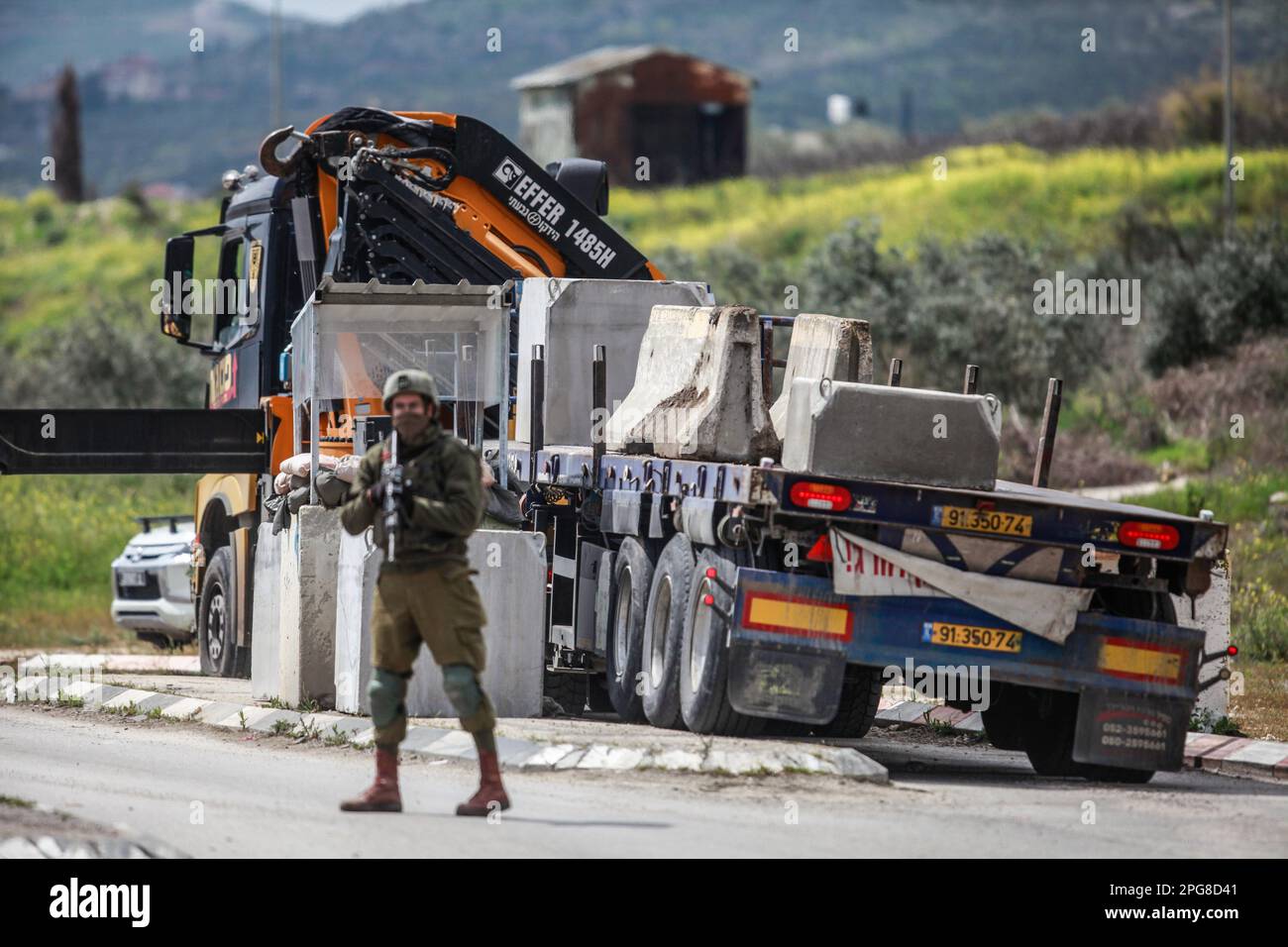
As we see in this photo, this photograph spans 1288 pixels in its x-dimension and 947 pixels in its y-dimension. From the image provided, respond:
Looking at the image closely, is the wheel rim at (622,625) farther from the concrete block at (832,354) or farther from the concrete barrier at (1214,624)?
the concrete barrier at (1214,624)

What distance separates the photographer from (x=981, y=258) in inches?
1497

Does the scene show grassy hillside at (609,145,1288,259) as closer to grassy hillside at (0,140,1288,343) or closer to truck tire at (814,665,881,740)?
grassy hillside at (0,140,1288,343)

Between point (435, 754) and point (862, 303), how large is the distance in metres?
25.0

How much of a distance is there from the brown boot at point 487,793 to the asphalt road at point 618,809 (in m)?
0.10

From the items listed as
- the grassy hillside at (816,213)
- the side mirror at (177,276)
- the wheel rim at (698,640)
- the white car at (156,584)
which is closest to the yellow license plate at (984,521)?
the wheel rim at (698,640)

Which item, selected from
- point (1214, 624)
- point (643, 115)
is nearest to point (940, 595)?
point (1214, 624)

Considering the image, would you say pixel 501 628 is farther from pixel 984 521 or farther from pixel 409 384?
pixel 409 384

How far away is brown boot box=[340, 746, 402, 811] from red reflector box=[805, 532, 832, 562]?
2.93 meters

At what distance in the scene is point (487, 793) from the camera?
941 centimetres

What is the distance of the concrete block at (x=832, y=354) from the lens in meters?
13.4

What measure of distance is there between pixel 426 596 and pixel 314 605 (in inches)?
178

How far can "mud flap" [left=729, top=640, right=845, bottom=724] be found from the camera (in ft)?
37.4
